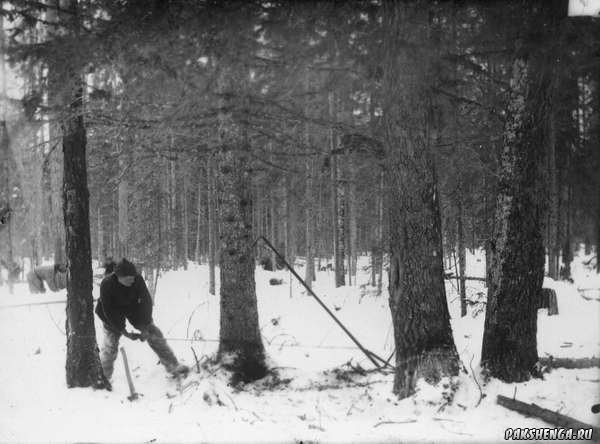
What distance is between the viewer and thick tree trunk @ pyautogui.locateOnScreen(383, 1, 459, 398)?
14.2 feet

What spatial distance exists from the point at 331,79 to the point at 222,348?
12.6ft

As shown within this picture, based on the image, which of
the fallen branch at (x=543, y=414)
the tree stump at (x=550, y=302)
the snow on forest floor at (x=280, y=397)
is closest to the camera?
the fallen branch at (x=543, y=414)

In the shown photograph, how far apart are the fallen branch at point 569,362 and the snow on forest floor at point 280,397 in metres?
0.15

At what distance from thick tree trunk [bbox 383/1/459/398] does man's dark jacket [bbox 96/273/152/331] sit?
384 centimetres

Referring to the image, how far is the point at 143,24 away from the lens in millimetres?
4309

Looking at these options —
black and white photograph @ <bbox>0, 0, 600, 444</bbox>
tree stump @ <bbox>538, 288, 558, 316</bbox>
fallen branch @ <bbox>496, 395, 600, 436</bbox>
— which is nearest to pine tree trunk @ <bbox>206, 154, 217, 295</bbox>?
black and white photograph @ <bbox>0, 0, 600, 444</bbox>

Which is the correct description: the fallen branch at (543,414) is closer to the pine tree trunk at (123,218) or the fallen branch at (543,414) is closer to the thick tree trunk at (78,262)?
the thick tree trunk at (78,262)

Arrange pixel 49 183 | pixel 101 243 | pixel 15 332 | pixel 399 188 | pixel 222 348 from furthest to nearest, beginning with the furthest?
pixel 101 243 → pixel 49 183 → pixel 15 332 → pixel 222 348 → pixel 399 188

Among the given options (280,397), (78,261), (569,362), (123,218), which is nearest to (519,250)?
(569,362)

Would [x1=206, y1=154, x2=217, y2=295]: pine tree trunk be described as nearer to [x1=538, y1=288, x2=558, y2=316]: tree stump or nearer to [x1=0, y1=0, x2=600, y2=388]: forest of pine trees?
[x1=0, y1=0, x2=600, y2=388]: forest of pine trees

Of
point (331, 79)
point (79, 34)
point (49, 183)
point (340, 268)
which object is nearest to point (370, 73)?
point (331, 79)

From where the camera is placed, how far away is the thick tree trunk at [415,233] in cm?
434

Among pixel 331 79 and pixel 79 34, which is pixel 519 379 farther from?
pixel 79 34

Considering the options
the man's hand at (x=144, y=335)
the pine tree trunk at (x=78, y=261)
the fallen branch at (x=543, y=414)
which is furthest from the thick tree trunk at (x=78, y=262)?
the fallen branch at (x=543, y=414)
